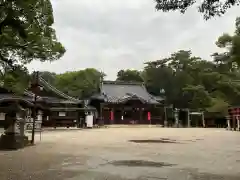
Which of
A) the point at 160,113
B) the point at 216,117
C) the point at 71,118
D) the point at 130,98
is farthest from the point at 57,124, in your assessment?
the point at 216,117

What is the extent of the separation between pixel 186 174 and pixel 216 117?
4068 cm

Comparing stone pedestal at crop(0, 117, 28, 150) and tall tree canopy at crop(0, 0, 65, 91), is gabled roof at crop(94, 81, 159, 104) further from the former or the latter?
stone pedestal at crop(0, 117, 28, 150)

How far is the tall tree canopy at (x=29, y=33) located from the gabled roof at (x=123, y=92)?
33.9 m

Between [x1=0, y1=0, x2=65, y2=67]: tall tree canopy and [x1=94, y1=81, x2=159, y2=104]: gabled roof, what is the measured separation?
33912 mm

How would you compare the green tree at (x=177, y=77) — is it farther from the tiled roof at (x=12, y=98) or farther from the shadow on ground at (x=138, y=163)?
the shadow on ground at (x=138, y=163)

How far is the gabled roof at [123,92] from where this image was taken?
49.7 metres

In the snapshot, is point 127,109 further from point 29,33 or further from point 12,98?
point 29,33

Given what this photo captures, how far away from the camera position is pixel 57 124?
38188mm

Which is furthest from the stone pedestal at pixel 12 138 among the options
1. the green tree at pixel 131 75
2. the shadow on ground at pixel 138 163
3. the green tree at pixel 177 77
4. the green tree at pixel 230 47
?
the green tree at pixel 131 75

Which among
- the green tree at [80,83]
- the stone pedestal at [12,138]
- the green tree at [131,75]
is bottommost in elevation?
the stone pedestal at [12,138]

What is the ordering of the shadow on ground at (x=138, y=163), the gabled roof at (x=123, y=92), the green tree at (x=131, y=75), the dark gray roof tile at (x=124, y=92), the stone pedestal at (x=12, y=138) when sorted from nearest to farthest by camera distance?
the shadow on ground at (x=138, y=163) → the stone pedestal at (x=12, y=138) → the gabled roof at (x=123, y=92) → the dark gray roof tile at (x=124, y=92) → the green tree at (x=131, y=75)

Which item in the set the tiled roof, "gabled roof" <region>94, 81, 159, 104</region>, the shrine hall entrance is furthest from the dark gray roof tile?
the tiled roof

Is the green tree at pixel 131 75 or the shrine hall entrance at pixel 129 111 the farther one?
the green tree at pixel 131 75

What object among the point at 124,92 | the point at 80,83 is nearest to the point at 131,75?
the point at 80,83
